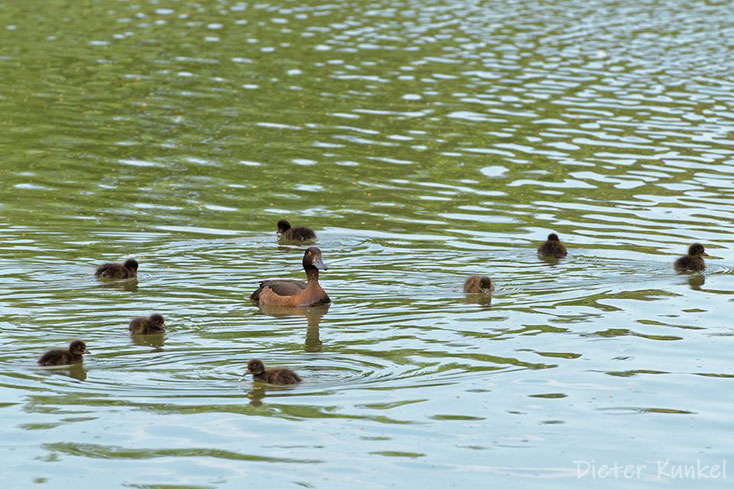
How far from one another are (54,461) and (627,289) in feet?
27.5

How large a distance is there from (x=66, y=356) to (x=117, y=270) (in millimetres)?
3609

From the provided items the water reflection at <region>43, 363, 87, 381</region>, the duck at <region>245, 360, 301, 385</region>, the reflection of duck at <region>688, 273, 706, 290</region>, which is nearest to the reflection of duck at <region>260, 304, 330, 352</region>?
the duck at <region>245, 360, 301, 385</region>

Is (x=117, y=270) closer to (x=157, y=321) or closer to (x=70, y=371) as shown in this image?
(x=157, y=321)

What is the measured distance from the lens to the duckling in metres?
16.1

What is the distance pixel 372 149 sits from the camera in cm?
2670

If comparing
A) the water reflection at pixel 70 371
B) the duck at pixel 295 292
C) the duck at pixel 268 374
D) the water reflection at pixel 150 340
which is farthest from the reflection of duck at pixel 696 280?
the water reflection at pixel 70 371

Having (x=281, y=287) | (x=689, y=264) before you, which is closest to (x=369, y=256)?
(x=281, y=287)

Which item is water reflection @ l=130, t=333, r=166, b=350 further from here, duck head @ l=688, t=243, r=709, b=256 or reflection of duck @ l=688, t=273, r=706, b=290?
duck head @ l=688, t=243, r=709, b=256

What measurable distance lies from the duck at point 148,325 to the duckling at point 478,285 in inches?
155

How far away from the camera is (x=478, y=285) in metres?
16.1

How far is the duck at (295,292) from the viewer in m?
15.9

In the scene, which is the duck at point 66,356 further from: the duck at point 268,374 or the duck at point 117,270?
the duck at point 117,270

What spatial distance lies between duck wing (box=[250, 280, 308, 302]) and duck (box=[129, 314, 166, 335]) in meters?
1.91

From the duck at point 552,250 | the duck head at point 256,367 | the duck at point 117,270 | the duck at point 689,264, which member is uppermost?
the duck at point 552,250
